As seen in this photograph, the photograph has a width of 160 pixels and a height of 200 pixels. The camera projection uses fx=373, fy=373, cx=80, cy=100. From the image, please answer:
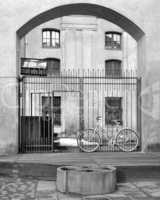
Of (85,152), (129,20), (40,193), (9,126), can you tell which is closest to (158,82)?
(129,20)

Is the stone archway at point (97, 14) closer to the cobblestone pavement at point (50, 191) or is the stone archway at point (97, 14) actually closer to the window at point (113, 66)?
the cobblestone pavement at point (50, 191)

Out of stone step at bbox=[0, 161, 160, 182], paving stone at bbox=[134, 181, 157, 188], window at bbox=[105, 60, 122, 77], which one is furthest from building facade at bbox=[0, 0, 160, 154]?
window at bbox=[105, 60, 122, 77]

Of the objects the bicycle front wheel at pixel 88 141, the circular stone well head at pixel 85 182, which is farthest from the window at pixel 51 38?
the circular stone well head at pixel 85 182

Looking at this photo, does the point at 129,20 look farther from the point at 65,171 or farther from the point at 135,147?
the point at 65,171

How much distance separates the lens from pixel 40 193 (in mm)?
7312

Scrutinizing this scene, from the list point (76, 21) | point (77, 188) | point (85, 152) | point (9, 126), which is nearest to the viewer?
point (77, 188)

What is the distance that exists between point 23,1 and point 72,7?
1.43 metres

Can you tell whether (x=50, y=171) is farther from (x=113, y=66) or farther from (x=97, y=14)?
(x=113, y=66)

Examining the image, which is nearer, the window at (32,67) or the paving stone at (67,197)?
the paving stone at (67,197)

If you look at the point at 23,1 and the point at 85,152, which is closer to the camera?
the point at 23,1

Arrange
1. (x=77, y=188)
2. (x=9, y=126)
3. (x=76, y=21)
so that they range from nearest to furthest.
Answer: (x=77, y=188), (x=9, y=126), (x=76, y=21)

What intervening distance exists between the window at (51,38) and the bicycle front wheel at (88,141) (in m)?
14.8

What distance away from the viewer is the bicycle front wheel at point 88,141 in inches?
465

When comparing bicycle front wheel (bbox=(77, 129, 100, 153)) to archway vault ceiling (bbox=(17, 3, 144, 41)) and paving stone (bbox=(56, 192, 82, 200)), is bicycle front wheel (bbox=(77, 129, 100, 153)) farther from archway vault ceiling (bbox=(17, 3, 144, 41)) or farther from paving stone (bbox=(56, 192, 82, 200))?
paving stone (bbox=(56, 192, 82, 200))
